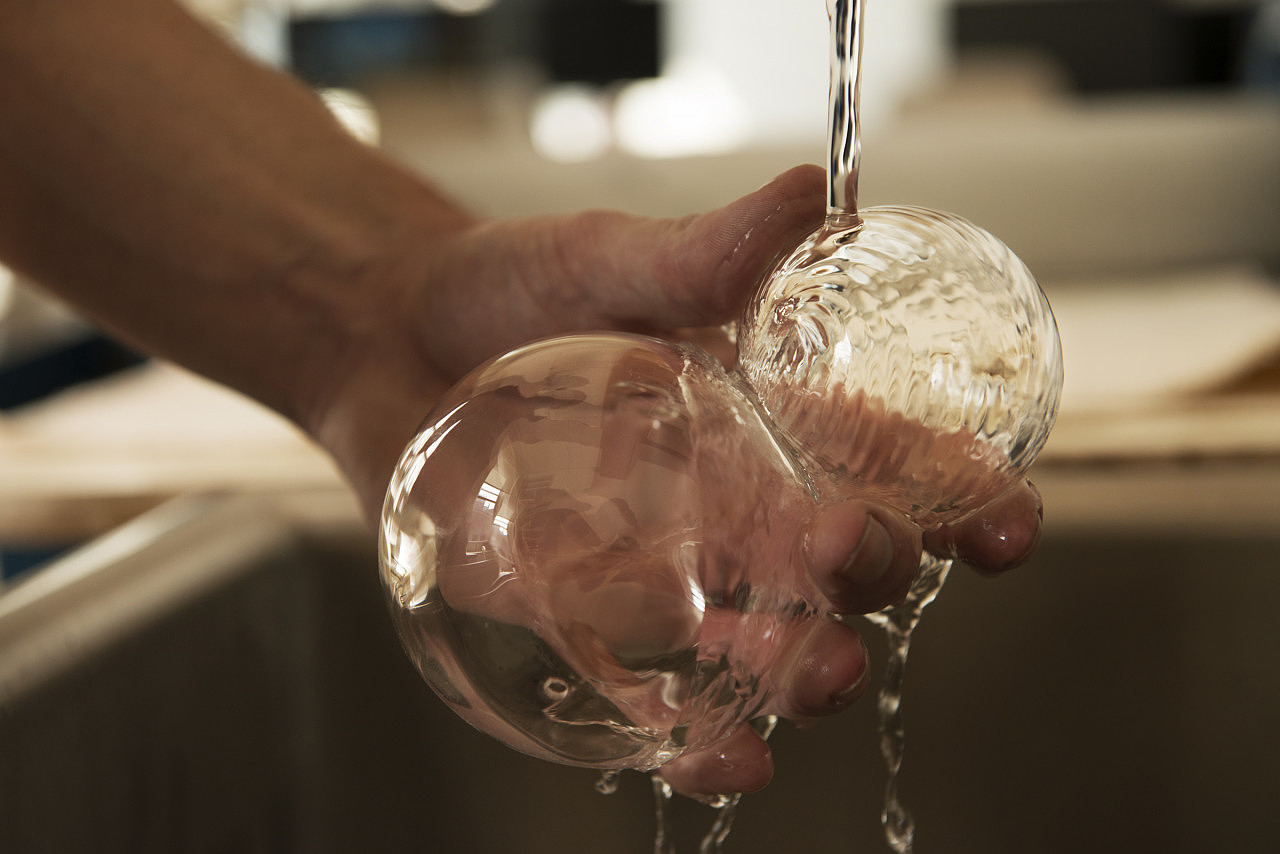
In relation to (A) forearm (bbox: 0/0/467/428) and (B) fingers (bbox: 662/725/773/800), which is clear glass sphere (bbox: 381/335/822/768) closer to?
(B) fingers (bbox: 662/725/773/800)

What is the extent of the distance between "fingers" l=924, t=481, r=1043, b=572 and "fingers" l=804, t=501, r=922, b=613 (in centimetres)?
5

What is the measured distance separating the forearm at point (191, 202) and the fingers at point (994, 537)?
0.23 m

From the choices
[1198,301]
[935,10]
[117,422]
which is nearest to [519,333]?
[117,422]

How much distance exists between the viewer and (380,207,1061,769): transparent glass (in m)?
0.22

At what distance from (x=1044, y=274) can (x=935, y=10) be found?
3.76 meters

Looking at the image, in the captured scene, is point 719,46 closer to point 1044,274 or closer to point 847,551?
point 1044,274

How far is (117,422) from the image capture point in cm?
72

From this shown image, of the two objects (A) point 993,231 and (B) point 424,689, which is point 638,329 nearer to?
(B) point 424,689

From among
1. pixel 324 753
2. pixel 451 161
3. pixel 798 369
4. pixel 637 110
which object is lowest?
pixel 637 110

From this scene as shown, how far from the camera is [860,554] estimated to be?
229mm

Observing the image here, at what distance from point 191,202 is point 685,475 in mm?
294

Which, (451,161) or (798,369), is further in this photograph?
(451,161)

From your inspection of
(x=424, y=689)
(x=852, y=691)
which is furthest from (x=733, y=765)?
(x=424, y=689)

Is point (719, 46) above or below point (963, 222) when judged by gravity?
below
